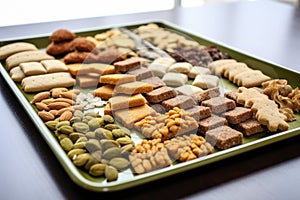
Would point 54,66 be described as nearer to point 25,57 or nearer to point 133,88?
point 25,57

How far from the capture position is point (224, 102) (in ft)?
3.49

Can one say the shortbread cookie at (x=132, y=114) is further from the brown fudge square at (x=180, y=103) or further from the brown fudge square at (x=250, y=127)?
the brown fudge square at (x=250, y=127)

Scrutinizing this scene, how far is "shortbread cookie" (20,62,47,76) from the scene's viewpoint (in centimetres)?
127

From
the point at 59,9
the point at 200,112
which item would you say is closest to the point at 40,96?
the point at 200,112

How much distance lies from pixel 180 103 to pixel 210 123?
11cm

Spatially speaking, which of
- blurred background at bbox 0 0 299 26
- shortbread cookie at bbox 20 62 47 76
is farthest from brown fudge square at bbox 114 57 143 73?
blurred background at bbox 0 0 299 26

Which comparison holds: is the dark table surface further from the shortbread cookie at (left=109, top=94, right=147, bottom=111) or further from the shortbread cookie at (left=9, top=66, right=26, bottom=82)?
the shortbread cookie at (left=109, top=94, right=147, bottom=111)

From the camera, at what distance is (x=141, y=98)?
1087 mm

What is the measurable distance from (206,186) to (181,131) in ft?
0.59

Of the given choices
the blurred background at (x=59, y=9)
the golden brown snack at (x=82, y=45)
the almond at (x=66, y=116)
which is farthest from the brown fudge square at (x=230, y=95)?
the blurred background at (x=59, y=9)

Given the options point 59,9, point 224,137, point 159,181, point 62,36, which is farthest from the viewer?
point 59,9

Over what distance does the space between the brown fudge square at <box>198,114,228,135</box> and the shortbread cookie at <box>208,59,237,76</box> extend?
331mm

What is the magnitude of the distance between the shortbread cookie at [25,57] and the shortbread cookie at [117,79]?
0.26 meters

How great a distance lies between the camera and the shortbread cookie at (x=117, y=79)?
1.18 meters
